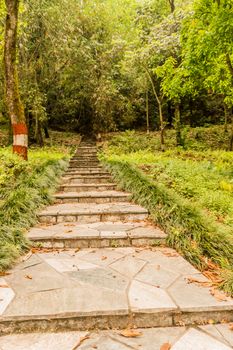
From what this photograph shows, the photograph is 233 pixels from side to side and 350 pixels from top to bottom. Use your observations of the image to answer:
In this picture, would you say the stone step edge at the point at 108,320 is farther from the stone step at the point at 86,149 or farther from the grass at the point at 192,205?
the stone step at the point at 86,149

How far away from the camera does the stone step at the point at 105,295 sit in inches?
90.9

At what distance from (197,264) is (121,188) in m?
3.29

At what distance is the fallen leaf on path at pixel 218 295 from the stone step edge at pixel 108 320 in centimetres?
15

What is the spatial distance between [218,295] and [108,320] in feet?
3.26

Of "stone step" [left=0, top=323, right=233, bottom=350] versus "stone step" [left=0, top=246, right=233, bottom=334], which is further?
"stone step" [left=0, top=246, right=233, bottom=334]

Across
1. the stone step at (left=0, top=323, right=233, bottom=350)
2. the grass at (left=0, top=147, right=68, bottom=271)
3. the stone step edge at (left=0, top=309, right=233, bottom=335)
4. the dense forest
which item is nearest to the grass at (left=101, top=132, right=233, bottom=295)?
the stone step edge at (left=0, top=309, right=233, bottom=335)

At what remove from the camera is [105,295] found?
2.59 metres

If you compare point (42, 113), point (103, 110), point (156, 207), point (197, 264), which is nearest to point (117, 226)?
point (156, 207)

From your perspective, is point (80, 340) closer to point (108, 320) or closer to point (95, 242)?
point (108, 320)

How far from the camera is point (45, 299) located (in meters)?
2.51

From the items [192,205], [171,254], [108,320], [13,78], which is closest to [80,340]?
[108,320]

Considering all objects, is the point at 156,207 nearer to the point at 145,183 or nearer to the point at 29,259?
the point at 145,183

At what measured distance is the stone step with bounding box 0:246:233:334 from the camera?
7.57 feet

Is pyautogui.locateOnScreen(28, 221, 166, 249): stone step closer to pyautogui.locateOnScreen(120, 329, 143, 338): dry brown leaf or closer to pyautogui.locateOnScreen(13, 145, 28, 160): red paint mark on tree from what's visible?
pyautogui.locateOnScreen(120, 329, 143, 338): dry brown leaf
